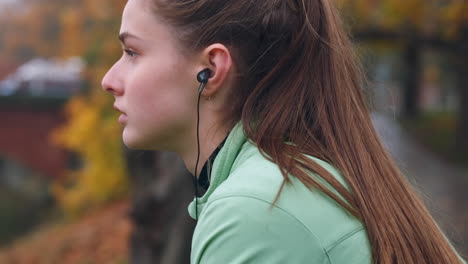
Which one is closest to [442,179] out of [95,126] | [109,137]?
[109,137]

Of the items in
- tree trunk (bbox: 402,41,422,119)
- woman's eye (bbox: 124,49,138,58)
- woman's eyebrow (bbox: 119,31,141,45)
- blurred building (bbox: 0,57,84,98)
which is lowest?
blurred building (bbox: 0,57,84,98)

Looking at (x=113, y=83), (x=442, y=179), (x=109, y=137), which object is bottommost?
(x=442, y=179)

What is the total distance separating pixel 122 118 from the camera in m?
1.84

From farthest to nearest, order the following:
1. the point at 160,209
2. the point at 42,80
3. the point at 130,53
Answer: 1. the point at 42,80
2. the point at 160,209
3. the point at 130,53

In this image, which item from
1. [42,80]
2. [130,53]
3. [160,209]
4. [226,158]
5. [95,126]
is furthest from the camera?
[42,80]

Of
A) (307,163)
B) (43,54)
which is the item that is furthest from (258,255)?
(43,54)

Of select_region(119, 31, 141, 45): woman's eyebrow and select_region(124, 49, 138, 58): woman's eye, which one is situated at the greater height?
select_region(119, 31, 141, 45): woman's eyebrow

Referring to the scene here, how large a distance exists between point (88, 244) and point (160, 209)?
9.06 m

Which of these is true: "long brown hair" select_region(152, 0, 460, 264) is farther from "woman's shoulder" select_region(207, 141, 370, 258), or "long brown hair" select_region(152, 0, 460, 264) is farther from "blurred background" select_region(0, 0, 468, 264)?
"blurred background" select_region(0, 0, 468, 264)

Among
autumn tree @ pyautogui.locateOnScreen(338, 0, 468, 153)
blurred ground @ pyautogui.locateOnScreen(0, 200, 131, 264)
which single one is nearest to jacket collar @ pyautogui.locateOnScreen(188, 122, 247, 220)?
Result: autumn tree @ pyautogui.locateOnScreen(338, 0, 468, 153)

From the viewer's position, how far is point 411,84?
2516cm

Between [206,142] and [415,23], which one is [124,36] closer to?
[206,142]

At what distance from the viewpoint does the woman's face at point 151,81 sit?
1.74m

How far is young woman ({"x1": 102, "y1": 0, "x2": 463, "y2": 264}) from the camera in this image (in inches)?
61.2
